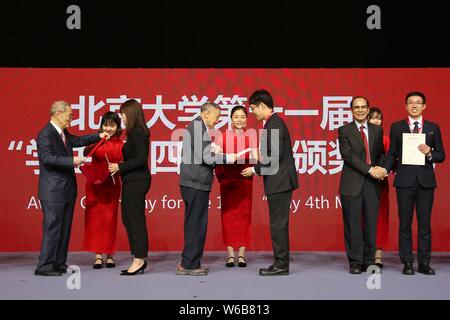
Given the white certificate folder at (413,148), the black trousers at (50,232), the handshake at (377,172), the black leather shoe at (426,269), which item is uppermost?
the white certificate folder at (413,148)

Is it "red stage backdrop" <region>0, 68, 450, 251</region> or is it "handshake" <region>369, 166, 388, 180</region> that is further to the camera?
"red stage backdrop" <region>0, 68, 450, 251</region>

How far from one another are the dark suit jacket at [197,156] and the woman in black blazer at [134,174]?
30 centimetres

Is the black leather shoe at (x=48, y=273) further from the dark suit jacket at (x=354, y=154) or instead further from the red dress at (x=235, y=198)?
the dark suit jacket at (x=354, y=154)

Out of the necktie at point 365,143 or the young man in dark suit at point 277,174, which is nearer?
the young man in dark suit at point 277,174

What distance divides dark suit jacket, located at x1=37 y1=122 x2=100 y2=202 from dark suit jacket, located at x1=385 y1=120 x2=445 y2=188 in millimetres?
2467

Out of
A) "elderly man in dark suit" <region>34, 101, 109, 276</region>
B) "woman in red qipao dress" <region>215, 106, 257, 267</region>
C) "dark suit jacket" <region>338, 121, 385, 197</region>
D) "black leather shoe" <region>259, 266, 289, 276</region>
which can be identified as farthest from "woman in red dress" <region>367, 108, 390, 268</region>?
"elderly man in dark suit" <region>34, 101, 109, 276</region>

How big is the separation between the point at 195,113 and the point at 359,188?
6.64 ft

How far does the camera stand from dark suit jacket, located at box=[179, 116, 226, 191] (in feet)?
15.2

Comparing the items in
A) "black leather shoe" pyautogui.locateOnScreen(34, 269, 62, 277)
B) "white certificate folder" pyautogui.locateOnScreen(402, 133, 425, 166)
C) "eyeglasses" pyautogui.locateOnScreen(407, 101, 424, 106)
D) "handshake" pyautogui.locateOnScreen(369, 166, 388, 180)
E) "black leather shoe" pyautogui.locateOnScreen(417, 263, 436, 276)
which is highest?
"eyeglasses" pyautogui.locateOnScreen(407, 101, 424, 106)

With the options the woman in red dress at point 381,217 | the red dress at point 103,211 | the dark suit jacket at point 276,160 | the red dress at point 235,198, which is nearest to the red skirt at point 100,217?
the red dress at point 103,211

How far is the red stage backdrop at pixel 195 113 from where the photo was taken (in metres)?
6.01

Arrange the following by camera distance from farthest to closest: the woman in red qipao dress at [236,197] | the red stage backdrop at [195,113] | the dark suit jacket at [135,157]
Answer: the red stage backdrop at [195,113]
the woman in red qipao dress at [236,197]
the dark suit jacket at [135,157]

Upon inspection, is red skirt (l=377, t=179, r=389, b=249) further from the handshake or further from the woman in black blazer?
the woman in black blazer
